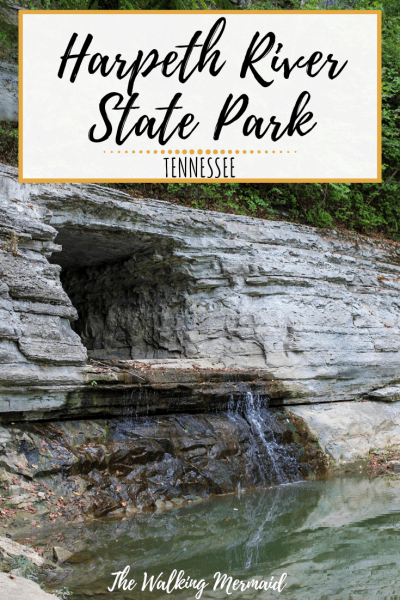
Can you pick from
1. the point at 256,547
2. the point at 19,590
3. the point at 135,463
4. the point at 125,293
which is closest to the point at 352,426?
the point at 135,463

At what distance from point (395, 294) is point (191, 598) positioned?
1018cm

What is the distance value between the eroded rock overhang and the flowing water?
226 cm

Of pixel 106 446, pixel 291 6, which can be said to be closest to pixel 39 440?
pixel 106 446

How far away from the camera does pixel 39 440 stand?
→ 24.8ft

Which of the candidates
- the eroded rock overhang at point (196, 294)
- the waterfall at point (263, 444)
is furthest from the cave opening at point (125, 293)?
the waterfall at point (263, 444)

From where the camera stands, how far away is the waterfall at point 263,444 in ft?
30.1

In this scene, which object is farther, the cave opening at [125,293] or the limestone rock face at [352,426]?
the cave opening at [125,293]

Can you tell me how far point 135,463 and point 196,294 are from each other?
15.7 feet

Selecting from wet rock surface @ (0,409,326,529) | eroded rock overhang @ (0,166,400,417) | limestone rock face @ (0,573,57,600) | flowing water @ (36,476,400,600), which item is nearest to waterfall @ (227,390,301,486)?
wet rock surface @ (0,409,326,529)

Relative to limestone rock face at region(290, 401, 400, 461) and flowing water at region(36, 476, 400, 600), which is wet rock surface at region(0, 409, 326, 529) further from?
limestone rock face at region(290, 401, 400, 461)

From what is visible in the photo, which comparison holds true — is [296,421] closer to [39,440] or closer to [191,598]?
[39,440]

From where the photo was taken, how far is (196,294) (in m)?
11.9

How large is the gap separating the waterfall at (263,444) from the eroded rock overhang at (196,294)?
42 cm

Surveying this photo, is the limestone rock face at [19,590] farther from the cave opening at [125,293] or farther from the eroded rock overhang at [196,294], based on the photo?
the cave opening at [125,293]
